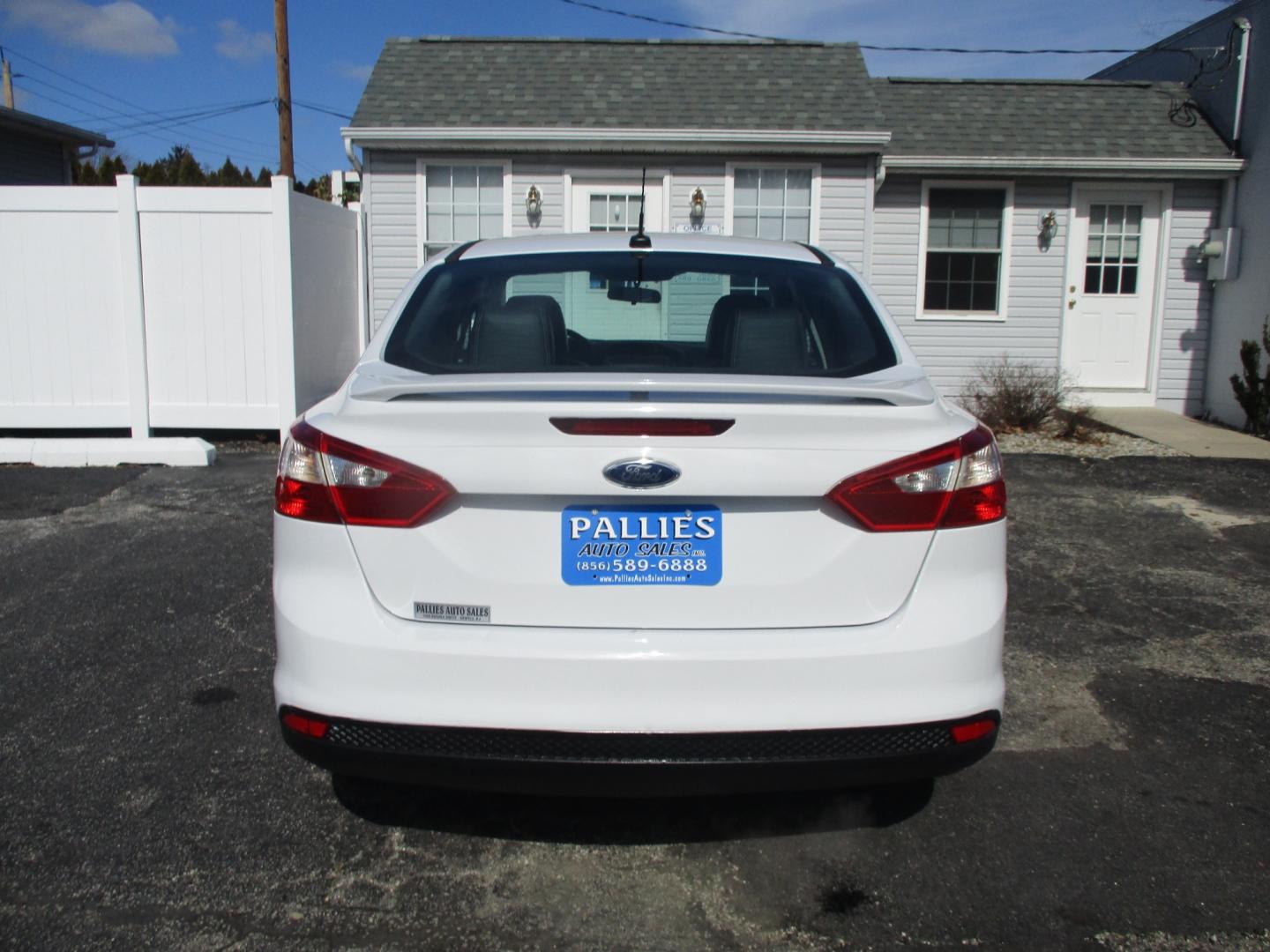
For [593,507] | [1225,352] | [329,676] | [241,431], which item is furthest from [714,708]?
[1225,352]

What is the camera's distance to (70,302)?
893 cm

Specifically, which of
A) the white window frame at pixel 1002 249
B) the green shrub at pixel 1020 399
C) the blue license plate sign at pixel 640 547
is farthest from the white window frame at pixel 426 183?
the blue license plate sign at pixel 640 547

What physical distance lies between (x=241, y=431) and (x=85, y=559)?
415 centimetres

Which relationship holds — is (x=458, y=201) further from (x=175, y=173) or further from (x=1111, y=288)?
(x=175, y=173)

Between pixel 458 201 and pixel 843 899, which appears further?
pixel 458 201

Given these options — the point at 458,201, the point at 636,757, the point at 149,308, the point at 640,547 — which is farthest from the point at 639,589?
the point at 458,201

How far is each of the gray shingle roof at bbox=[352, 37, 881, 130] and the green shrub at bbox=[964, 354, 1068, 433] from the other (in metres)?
3.18

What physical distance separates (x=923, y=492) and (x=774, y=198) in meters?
9.98

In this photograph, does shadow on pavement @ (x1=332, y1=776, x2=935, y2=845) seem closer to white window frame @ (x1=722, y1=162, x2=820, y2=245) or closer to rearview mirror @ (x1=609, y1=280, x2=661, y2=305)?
rearview mirror @ (x1=609, y1=280, x2=661, y2=305)

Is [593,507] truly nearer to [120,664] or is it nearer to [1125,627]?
[120,664]

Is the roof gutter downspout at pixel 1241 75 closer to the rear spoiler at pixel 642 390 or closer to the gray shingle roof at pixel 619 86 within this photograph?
the gray shingle roof at pixel 619 86

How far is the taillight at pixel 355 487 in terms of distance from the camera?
2316 millimetres

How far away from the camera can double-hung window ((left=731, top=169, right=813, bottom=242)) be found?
38.6 feet

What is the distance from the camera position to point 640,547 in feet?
7.54
